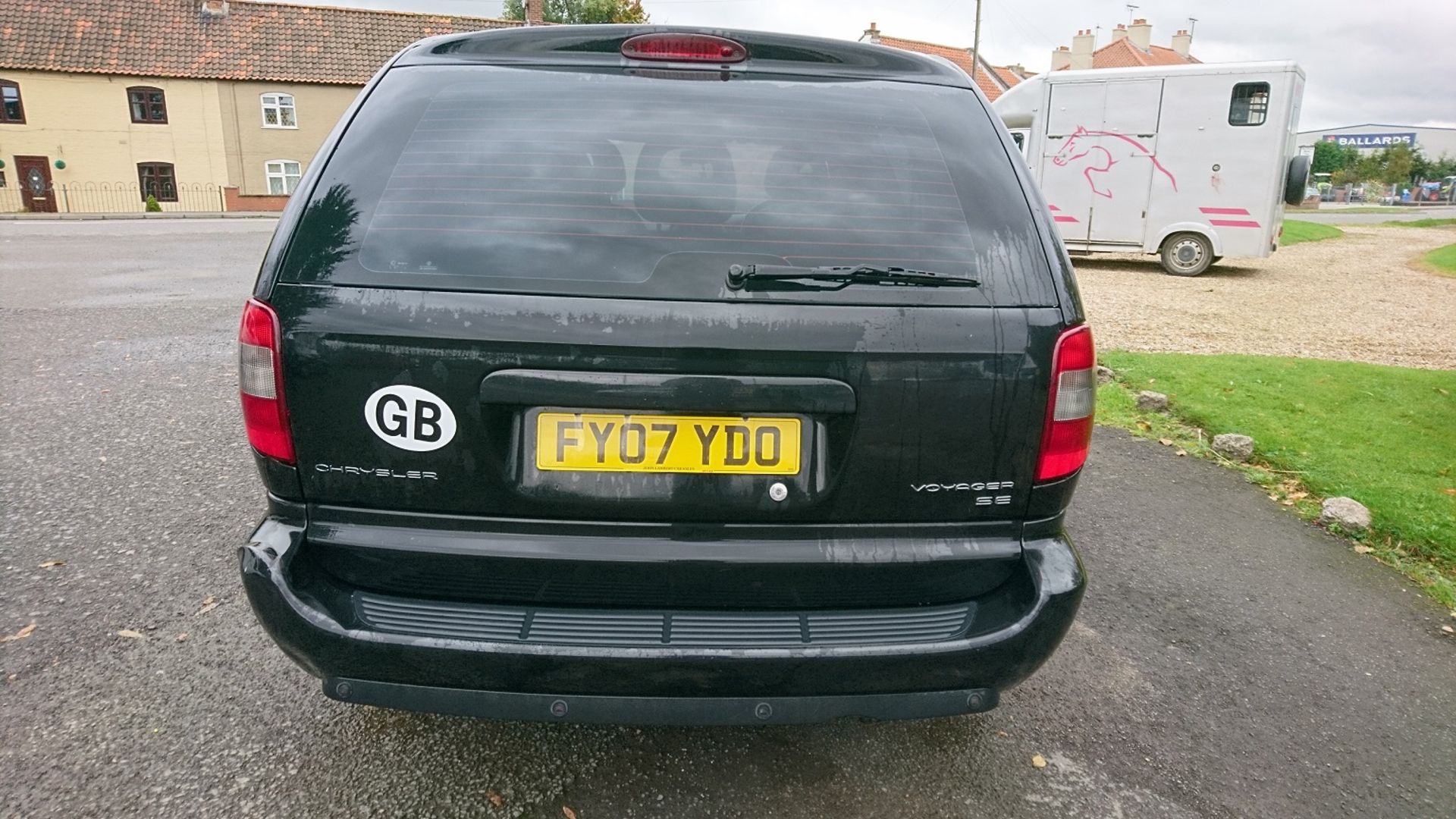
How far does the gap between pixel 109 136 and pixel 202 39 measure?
531 centimetres

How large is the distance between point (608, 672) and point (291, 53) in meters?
42.6

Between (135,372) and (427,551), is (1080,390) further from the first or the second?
(135,372)

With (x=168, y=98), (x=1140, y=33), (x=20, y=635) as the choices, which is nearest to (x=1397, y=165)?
(x=1140, y=33)

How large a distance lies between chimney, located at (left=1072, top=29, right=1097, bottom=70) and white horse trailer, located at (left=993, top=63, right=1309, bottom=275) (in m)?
38.0

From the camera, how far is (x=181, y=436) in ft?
16.7

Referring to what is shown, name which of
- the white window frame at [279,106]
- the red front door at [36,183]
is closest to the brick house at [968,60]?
the white window frame at [279,106]

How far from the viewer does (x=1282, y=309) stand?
11539 millimetres

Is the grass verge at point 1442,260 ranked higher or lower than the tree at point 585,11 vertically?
lower

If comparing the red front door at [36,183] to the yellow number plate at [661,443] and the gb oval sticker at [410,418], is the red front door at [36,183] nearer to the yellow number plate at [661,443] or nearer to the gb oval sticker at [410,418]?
the gb oval sticker at [410,418]

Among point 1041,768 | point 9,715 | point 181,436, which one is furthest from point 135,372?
point 1041,768

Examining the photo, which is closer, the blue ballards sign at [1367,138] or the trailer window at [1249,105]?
the trailer window at [1249,105]

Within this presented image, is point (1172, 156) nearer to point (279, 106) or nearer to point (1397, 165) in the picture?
point (279, 106)

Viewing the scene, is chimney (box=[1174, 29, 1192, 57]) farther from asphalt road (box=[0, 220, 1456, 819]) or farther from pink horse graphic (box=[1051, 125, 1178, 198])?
asphalt road (box=[0, 220, 1456, 819])

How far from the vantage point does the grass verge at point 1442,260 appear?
17269 millimetres
